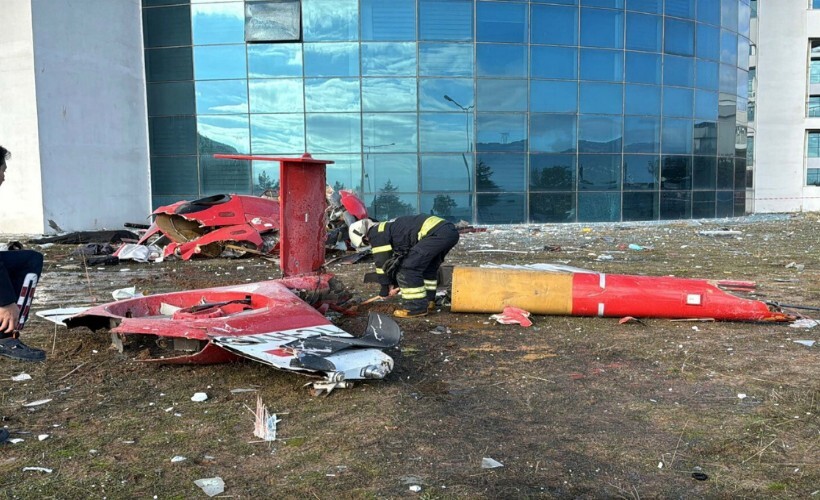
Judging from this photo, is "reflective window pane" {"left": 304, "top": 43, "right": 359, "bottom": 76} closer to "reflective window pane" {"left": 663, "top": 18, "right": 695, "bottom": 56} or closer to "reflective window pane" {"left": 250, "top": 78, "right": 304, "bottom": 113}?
"reflective window pane" {"left": 250, "top": 78, "right": 304, "bottom": 113}

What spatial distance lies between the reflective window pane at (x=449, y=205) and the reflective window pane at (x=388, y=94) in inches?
101

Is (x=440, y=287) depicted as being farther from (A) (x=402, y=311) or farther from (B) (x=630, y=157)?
(B) (x=630, y=157)

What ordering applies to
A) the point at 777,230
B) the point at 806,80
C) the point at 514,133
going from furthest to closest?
1. the point at 806,80
2. the point at 514,133
3. the point at 777,230

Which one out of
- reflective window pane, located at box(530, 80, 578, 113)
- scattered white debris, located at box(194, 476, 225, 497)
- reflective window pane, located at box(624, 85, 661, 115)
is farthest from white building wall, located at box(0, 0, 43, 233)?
reflective window pane, located at box(624, 85, 661, 115)

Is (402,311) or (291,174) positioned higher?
(291,174)

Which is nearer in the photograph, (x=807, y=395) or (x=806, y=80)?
(x=807, y=395)

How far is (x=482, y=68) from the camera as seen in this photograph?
16891 mm

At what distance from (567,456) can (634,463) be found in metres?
0.29

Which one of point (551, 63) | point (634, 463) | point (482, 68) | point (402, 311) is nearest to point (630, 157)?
point (551, 63)

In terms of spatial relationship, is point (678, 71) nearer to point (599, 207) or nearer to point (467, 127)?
point (599, 207)

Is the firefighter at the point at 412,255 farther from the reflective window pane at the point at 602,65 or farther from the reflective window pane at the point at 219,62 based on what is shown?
the reflective window pane at the point at 602,65

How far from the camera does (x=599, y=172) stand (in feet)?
58.7

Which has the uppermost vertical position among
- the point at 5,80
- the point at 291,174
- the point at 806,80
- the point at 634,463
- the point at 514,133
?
the point at 806,80

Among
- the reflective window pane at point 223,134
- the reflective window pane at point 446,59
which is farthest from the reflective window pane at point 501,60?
the reflective window pane at point 223,134
